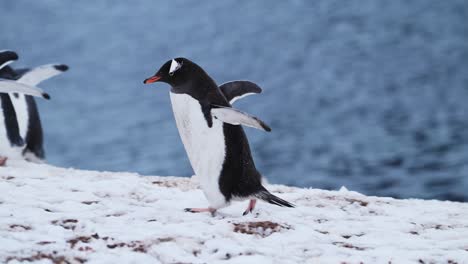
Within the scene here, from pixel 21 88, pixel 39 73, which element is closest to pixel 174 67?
pixel 21 88

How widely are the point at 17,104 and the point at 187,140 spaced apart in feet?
11.1

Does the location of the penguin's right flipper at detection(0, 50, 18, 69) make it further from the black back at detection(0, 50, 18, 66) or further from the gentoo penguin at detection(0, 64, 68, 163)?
the gentoo penguin at detection(0, 64, 68, 163)

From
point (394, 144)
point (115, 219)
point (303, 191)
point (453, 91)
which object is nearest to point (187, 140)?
point (115, 219)

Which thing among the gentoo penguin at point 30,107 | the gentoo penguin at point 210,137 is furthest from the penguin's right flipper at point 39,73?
the gentoo penguin at point 210,137

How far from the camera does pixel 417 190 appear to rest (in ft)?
65.2

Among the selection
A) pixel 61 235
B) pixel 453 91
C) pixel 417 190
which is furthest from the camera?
pixel 453 91

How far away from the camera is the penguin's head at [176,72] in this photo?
14.9 ft

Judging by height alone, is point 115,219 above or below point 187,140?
below

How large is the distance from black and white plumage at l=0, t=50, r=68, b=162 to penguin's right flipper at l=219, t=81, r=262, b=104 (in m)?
2.62

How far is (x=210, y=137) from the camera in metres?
4.50

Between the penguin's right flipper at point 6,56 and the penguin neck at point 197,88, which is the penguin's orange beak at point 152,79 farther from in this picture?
the penguin's right flipper at point 6,56

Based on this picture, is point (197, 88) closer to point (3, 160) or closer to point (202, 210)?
point (202, 210)

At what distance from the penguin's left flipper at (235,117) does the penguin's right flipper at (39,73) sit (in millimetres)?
3320

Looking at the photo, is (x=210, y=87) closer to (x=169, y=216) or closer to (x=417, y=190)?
(x=169, y=216)
